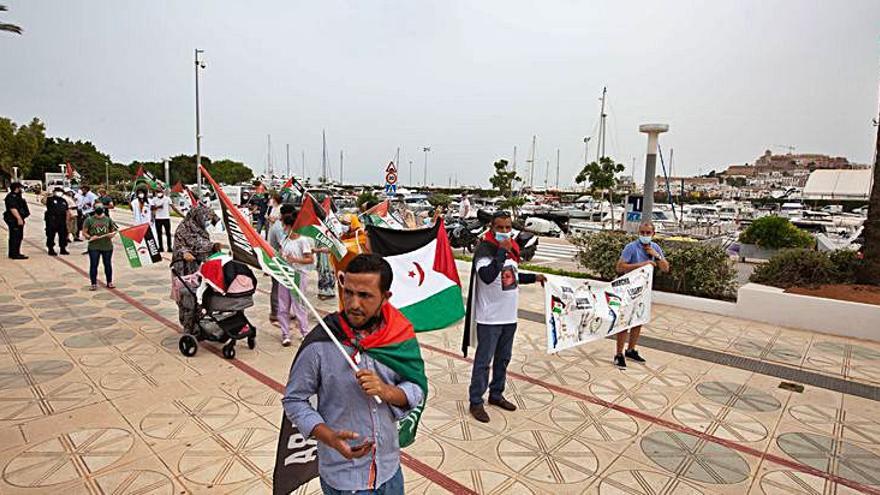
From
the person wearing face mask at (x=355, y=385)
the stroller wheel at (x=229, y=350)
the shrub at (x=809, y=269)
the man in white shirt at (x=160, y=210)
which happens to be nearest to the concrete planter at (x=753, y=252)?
the shrub at (x=809, y=269)

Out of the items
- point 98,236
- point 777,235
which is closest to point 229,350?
point 98,236

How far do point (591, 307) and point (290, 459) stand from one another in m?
3.69

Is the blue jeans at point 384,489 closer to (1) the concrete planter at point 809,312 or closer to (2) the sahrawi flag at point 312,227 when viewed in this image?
(2) the sahrawi flag at point 312,227

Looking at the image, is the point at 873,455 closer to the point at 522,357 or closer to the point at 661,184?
the point at 522,357

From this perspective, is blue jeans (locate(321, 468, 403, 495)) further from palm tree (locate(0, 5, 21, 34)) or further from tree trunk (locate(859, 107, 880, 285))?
palm tree (locate(0, 5, 21, 34))

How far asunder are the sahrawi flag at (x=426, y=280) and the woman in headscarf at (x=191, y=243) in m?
2.27

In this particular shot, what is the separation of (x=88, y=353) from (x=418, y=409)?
5028 millimetres

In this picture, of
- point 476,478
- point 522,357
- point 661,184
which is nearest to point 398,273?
point 522,357

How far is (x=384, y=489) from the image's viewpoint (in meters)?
1.92

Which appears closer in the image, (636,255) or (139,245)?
(636,255)

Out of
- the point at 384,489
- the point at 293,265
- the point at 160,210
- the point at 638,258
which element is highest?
the point at 160,210

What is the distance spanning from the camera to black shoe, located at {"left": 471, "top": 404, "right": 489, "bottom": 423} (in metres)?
4.04

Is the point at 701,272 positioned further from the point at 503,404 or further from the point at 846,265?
the point at 503,404

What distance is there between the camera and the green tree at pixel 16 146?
156 ft
